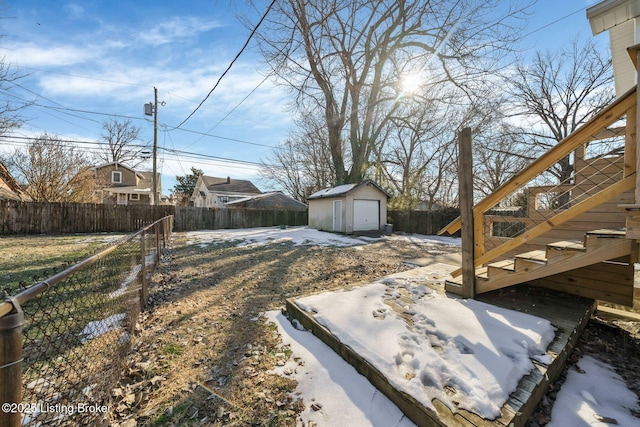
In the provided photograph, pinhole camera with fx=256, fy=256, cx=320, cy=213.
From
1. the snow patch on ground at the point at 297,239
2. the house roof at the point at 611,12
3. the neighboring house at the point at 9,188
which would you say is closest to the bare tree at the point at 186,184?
the neighboring house at the point at 9,188

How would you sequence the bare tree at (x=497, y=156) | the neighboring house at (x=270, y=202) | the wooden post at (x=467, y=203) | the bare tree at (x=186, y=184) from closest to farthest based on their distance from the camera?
1. the wooden post at (x=467, y=203)
2. the bare tree at (x=497, y=156)
3. the neighboring house at (x=270, y=202)
4. the bare tree at (x=186, y=184)

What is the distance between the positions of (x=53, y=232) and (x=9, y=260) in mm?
8068

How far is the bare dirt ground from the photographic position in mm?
1812

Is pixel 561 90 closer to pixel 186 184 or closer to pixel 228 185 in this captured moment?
pixel 228 185

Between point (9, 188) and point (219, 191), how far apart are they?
59.6ft

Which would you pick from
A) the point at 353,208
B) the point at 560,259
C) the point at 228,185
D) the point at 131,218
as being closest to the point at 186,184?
the point at 228,185

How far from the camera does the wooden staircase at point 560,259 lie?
7.80 ft

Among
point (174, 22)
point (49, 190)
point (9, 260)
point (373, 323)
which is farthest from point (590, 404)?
point (49, 190)

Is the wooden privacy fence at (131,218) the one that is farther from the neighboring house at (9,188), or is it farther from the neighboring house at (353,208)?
the neighboring house at (353,208)

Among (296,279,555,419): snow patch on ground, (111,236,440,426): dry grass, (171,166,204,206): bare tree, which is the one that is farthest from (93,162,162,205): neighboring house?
(296,279,555,419): snow patch on ground

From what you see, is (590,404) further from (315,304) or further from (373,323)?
(315,304)

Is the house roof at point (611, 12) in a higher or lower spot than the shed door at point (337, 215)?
higher

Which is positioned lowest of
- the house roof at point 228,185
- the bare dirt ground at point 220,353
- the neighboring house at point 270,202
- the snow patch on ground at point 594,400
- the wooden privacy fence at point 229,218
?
the snow patch on ground at point 594,400

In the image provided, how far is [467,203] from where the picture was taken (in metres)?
3.14
